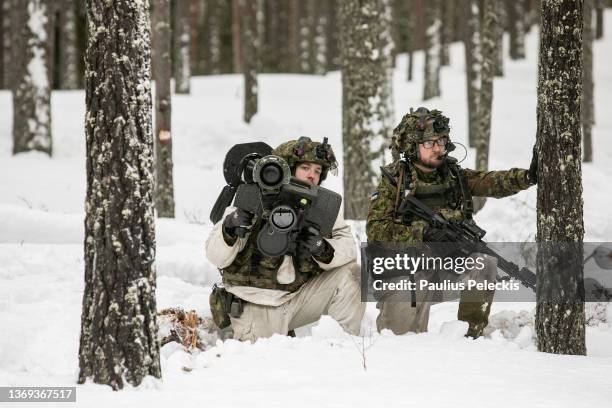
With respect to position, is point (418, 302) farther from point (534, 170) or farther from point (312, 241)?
point (534, 170)

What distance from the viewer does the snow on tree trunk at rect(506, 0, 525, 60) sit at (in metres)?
28.3

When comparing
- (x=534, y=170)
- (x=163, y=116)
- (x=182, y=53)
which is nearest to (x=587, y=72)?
(x=163, y=116)

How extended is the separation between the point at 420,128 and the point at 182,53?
1771cm

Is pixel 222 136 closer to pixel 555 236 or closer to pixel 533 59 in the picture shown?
pixel 555 236

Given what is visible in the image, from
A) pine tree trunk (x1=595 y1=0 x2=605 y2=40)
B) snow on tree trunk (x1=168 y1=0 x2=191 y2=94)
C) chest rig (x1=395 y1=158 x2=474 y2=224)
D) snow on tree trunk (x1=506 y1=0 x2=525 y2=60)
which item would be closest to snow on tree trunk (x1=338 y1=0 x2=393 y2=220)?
chest rig (x1=395 y1=158 x2=474 y2=224)

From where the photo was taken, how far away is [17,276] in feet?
23.0

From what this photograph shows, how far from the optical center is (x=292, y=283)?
5.59m

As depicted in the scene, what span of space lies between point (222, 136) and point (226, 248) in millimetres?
12423

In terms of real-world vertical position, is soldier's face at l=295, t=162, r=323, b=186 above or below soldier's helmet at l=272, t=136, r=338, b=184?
below

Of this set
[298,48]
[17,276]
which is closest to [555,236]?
[17,276]

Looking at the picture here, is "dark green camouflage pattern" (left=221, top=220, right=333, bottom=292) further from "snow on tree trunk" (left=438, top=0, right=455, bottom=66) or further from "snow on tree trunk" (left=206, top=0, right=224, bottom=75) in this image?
"snow on tree trunk" (left=206, top=0, right=224, bottom=75)

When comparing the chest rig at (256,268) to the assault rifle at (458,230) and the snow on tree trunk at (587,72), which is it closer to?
the assault rifle at (458,230)

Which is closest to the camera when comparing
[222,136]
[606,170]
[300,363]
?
[300,363]

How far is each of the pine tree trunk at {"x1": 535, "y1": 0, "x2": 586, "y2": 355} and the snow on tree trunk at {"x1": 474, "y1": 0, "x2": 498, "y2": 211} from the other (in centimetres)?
753
